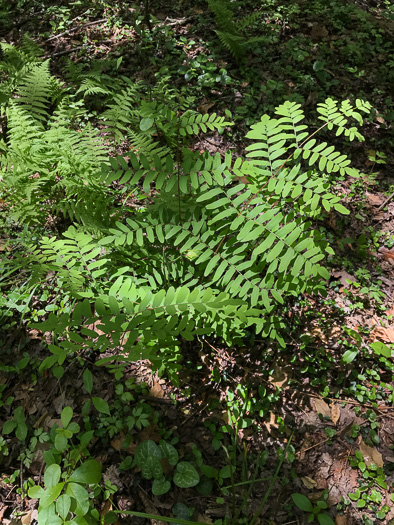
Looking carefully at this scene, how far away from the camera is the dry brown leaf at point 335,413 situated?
224cm

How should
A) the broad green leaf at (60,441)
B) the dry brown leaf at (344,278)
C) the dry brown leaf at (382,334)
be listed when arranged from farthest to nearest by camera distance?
the dry brown leaf at (344,278) → the dry brown leaf at (382,334) → the broad green leaf at (60,441)

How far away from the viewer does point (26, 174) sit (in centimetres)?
274

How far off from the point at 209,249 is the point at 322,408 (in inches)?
51.4

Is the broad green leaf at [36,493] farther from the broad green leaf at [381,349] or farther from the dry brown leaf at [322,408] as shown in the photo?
the broad green leaf at [381,349]

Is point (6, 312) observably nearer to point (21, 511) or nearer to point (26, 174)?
point (26, 174)

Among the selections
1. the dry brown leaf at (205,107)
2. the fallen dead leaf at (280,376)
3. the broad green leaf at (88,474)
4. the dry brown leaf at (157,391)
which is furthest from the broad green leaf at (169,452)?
the dry brown leaf at (205,107)

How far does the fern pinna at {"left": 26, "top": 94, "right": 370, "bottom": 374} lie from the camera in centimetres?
158

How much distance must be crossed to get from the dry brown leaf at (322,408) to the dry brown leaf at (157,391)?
101 centimetres

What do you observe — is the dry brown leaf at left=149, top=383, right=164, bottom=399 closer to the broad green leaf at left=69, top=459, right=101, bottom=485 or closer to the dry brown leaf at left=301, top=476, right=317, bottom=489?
the broad green leaf at left=69, top=459, right=101, bottom=485

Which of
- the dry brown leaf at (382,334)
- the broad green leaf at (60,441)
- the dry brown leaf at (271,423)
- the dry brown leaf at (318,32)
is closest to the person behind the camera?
the broad green leaf at (60,441)

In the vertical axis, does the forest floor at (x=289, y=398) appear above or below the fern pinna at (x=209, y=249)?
below

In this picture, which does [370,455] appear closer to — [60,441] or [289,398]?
[289,398]

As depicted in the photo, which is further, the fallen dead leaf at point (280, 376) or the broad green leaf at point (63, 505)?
the fallen dead leaf at point (280, 376)

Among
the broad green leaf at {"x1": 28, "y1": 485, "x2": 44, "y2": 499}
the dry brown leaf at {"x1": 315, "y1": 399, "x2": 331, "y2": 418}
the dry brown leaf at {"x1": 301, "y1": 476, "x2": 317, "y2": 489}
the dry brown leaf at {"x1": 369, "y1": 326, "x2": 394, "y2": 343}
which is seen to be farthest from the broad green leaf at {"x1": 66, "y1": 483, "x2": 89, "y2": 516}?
the dry brown leaf at {"x1": 369, "y1": 326, "x2": 394, "y2": 343}
